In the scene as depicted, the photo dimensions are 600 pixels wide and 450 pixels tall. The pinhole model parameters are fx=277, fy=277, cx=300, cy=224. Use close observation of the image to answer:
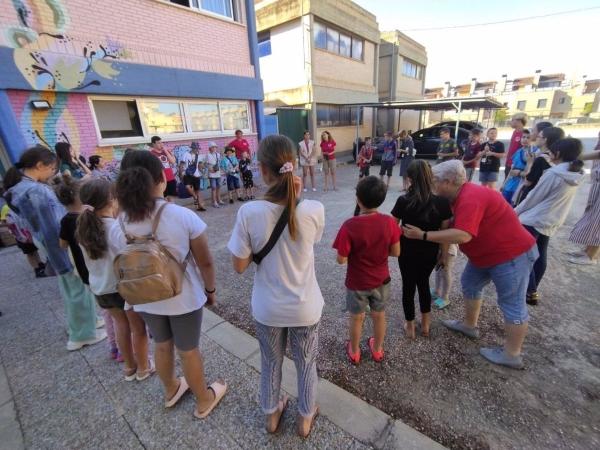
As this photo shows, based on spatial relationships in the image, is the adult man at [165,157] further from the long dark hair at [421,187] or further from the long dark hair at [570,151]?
the long dark hair at [570,151]

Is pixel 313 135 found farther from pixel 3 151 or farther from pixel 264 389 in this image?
pixel 264 389

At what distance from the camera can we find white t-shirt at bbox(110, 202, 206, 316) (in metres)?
1.54

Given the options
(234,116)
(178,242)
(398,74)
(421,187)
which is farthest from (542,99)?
(178,242)

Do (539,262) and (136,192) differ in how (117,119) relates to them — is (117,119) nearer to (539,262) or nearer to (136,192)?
(136,192)

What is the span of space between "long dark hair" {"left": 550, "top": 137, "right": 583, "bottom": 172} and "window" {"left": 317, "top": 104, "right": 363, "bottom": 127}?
11721 mm

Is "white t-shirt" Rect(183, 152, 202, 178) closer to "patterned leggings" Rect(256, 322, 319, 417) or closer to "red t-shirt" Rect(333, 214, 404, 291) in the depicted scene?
"red t-shirt" Rect(333, 214, 404, 291)

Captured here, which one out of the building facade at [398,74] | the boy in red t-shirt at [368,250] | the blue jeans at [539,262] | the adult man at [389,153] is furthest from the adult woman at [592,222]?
the building facade at [398,74]

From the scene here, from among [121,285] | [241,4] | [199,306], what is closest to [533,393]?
[199,306]

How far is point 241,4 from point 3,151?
7.28 m

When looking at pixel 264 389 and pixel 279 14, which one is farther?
pixel 279 14

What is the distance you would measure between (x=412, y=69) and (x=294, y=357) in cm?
2676

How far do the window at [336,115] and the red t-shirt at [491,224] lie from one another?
41.6 feet

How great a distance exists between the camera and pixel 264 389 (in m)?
1.77

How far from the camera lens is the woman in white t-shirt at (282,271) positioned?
1.37 meters
